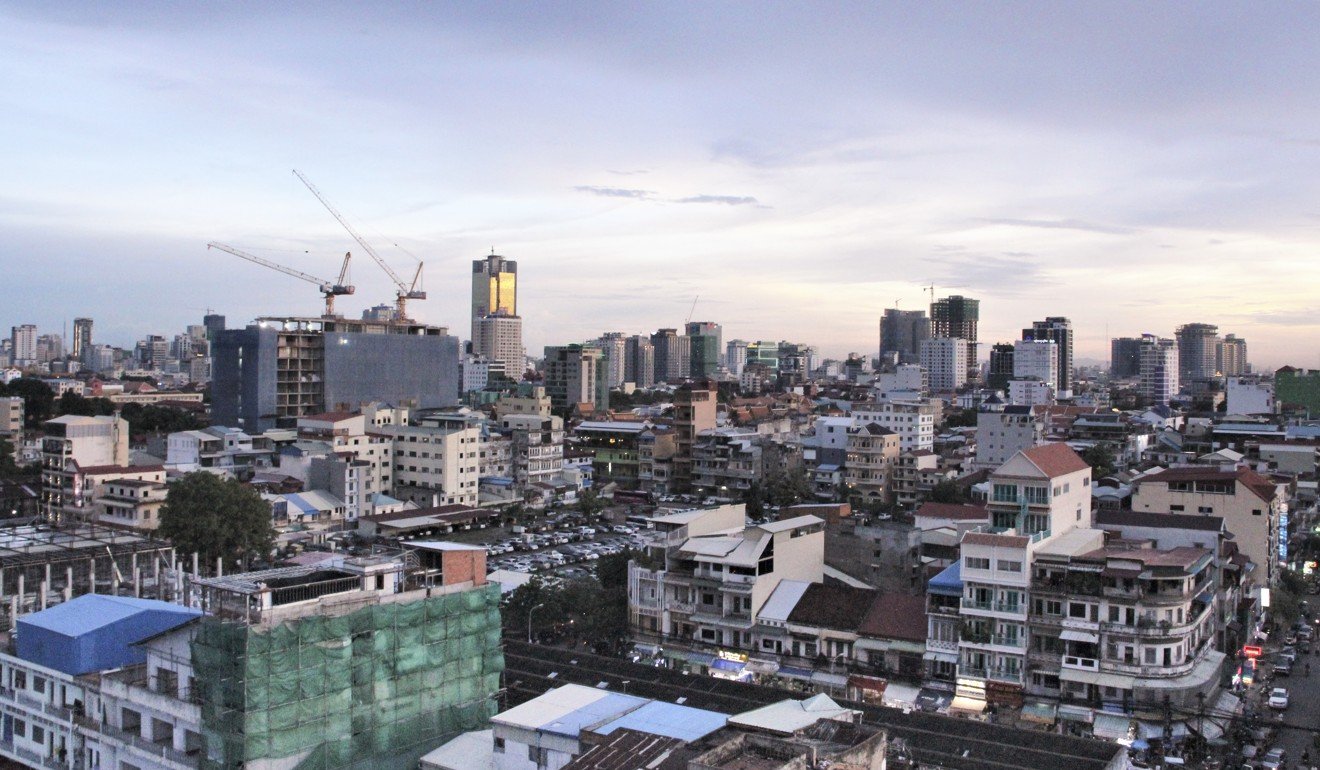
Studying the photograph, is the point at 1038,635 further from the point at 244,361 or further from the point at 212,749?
the point at 244,361

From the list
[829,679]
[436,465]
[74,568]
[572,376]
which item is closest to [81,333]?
[572,376]

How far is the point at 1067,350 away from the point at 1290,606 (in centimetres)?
8244

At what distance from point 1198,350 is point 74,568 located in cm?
10559

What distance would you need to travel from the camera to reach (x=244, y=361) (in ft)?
135

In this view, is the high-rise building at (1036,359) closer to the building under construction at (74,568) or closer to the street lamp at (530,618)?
the street lamp at (530,618)

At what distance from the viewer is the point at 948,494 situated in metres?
31.1

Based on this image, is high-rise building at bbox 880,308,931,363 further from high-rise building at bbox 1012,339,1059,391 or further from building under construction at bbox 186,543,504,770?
building under construction at bbox 186,543,504,770

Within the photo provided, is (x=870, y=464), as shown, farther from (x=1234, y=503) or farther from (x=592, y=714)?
(x=592, y=714)

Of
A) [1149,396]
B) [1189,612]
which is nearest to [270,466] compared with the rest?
[1189,612]

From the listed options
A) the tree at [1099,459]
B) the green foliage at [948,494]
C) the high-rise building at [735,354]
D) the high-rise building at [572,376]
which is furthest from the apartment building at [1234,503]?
the high-rise building at [735,354]

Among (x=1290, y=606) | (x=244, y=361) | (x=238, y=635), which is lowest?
(x=1290, y=606)

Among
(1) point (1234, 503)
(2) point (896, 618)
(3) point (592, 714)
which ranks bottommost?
(2) point (896, 618)

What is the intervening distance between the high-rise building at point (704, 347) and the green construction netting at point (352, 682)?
101m

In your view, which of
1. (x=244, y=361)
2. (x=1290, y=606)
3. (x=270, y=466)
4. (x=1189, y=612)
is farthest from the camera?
(x=244, y=361)
